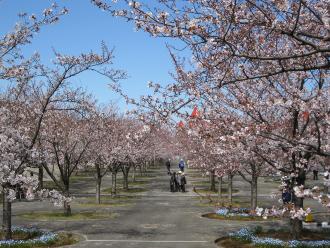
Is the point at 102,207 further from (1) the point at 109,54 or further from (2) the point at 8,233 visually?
(1) the point at 109,54

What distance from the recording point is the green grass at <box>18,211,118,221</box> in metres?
20.3

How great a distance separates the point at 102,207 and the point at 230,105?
49.5ft

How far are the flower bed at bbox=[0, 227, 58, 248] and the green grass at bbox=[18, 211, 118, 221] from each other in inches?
153

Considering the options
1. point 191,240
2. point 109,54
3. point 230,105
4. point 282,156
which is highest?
point 109,54

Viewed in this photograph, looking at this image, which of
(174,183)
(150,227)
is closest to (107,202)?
(174,183)

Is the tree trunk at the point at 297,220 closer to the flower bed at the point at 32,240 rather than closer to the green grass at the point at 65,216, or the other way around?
the flower bed at the point at 32,240

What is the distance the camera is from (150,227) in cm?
1836

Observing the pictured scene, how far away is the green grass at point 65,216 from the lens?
2030cm

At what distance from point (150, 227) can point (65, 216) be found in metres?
4.59

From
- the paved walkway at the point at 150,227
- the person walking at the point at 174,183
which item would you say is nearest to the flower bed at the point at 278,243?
the paved walkway at the point at 150,227

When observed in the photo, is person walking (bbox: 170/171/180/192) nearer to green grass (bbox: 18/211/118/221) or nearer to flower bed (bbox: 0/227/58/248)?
green grass (bbox: 18/211/118/221)

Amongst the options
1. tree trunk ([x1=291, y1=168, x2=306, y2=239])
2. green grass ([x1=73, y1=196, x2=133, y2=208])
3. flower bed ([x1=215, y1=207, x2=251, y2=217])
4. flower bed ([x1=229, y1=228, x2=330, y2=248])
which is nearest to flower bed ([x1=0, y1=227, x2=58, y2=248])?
flower bed ([x1=229, y1=228, x2=330, y2=248])

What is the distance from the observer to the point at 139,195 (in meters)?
33.2

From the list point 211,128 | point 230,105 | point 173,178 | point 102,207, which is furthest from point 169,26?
point 173,178
